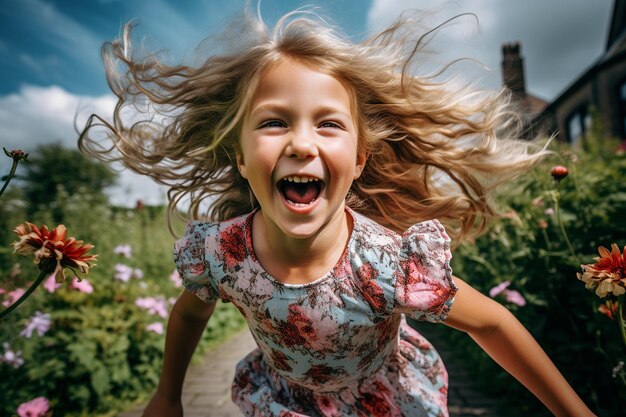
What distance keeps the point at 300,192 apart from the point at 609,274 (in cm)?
86

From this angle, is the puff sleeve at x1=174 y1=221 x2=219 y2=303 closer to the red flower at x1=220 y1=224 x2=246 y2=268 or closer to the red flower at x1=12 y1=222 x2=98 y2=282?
the red flower at x1=220 y1=224 x2=246 y2=268

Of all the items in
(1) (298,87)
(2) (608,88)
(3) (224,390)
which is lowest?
(3) (224,390)

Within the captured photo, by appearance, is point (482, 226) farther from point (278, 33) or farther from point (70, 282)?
point (70, 282)

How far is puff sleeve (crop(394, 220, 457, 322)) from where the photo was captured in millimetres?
1249

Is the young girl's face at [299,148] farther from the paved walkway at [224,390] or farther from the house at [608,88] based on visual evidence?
the house at [608,88]

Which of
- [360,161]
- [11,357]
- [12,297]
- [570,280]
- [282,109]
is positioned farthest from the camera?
[12,297]

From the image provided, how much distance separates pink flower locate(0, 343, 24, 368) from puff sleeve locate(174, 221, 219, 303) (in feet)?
4.92

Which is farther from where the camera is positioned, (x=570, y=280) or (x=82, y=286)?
(x=82, y=286)

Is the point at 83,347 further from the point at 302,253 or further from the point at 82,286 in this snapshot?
the point at 302,253

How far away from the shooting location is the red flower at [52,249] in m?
0.95

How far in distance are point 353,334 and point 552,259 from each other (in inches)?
59.6

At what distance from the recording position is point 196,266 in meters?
1.52

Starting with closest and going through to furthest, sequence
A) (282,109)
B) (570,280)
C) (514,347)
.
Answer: (514,347), (282,109), (570,280)

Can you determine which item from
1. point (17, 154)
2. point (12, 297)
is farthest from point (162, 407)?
point (12, 297)
